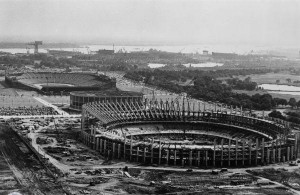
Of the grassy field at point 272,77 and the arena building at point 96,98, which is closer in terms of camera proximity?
the arena building at point 96,98

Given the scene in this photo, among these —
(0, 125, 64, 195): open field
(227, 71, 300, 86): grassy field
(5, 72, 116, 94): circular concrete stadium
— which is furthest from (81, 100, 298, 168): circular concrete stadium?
(227, 71, 300, 86): grassy field

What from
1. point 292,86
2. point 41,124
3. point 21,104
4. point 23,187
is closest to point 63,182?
point 23,187

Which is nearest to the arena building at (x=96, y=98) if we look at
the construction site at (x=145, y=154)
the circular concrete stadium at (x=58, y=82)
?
the construction site at (x=145, y=154)

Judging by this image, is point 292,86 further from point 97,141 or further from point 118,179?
point 118,179

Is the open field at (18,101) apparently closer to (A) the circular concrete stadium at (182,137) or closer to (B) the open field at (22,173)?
(A) the circular concrete stadium at (182,137)

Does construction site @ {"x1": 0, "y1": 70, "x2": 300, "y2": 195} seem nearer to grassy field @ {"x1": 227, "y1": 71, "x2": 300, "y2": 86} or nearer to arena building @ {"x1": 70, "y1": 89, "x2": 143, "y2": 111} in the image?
arena building @ {"x1": 70, "y1": 89, "x2": 143, "y2": 111}

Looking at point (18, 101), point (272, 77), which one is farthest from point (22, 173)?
point (272, 77)
